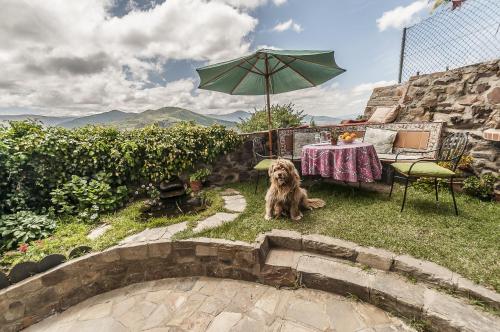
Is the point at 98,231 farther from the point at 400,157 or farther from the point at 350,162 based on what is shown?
the point at 400,157

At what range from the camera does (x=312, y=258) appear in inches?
88.5

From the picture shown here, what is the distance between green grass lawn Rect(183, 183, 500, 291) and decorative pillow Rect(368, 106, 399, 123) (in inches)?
72.5

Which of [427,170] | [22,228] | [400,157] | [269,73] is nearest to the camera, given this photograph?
[427,170]

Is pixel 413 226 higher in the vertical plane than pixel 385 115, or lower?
lower

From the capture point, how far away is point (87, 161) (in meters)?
3.78

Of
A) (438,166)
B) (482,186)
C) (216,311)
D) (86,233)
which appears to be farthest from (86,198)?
(482,186)

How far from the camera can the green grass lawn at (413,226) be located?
1.92 m

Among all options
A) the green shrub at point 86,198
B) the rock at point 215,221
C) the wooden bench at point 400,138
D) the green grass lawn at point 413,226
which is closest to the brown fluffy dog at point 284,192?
the green grass lawn at point 413,226

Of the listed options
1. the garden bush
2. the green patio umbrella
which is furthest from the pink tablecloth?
the garden bush

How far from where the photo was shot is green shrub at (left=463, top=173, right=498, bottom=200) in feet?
10.2

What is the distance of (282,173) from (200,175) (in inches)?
88.5

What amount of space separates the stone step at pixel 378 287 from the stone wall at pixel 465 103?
2830 millimetres

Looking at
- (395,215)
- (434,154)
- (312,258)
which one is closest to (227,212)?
(312,258)

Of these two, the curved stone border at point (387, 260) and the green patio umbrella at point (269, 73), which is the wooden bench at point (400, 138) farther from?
the curved stone border at point (387, 260)
